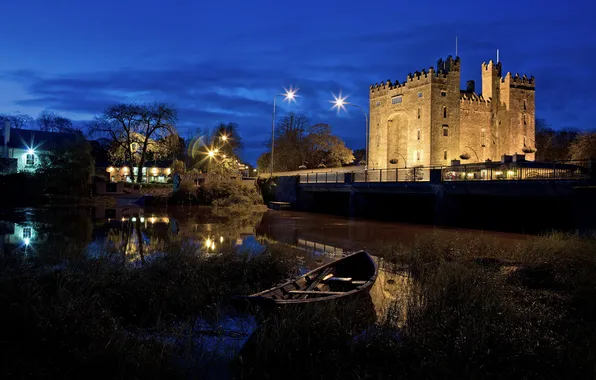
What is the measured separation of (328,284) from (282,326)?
11.3ft

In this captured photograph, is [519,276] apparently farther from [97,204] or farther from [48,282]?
[97,204]

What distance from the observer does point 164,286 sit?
910 cm

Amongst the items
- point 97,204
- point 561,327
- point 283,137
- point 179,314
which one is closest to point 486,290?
point 561,327

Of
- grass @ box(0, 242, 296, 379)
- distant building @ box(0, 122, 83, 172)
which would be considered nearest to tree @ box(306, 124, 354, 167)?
distant building @ box(0, 122, 83, 172)

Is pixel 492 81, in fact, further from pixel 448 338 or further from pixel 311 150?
pixel 448 338

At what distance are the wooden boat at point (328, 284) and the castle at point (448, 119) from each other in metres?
46.3

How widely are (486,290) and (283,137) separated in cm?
6997

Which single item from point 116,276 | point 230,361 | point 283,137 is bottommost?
point 230,361

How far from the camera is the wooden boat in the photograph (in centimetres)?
754

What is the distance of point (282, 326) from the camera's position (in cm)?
642

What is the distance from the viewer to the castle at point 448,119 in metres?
55.8

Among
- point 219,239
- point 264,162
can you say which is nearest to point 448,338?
point 219,239

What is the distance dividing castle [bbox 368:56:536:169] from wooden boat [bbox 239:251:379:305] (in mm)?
46342

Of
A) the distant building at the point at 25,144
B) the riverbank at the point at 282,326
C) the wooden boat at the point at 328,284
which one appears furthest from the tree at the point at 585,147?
the distant building at the point at 25,144
